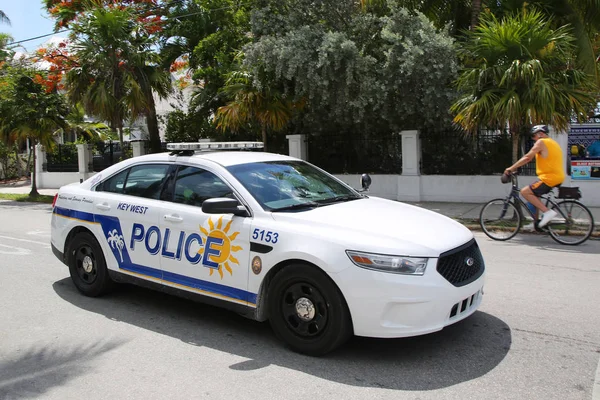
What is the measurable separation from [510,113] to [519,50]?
4.38ft

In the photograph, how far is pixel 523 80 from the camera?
1070cm

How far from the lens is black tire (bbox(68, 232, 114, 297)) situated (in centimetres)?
609

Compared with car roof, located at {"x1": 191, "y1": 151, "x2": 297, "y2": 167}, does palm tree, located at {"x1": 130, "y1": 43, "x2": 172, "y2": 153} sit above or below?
above

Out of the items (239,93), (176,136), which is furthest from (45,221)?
(176,136)

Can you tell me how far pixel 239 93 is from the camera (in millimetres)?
15508

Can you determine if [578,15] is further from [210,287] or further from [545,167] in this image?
[210,287]

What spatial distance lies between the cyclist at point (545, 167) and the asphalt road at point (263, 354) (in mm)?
2593

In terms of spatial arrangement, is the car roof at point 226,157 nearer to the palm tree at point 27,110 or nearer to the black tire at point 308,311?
the black tire at point 308,311

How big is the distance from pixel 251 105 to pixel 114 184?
9479 millimetres

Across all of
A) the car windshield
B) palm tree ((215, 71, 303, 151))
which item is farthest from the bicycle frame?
palm tree ((215, 71, 303, 151))

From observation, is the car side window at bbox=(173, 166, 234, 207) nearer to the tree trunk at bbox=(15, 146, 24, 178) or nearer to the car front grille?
the car front grille

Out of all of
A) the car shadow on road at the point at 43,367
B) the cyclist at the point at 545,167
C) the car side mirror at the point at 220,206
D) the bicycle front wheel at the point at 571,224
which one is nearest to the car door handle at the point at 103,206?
the car shadow on road at the point at 43,367

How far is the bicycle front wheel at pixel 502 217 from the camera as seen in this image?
9.69 meters

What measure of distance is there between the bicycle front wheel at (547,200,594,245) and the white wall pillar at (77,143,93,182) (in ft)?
60.0
